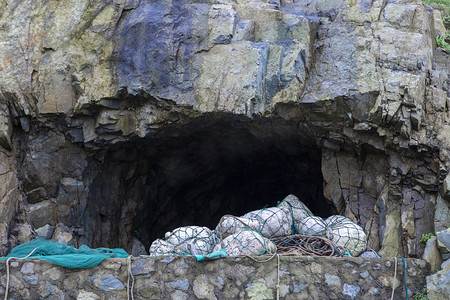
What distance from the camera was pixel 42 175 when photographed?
28.3 ft

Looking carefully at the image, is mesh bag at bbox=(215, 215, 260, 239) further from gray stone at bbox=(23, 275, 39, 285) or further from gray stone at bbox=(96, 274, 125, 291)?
gray stone at bbox=(23, 275, 39, 285)

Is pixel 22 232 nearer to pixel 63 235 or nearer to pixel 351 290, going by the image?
pixel 63 235

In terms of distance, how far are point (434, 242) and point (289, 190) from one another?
5327mm

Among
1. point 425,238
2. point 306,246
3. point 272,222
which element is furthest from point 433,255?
point 272,222

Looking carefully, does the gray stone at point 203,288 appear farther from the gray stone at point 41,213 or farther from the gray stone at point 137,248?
the gray stone at point 137,248

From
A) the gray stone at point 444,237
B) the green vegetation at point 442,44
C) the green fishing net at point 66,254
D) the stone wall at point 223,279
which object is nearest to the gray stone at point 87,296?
the stone wall at point 223,279

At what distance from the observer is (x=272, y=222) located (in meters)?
7.67

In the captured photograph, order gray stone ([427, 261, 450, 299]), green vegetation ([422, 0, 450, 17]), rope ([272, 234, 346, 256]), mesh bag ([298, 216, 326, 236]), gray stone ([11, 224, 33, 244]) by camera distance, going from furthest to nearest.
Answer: green vegetation ([422, 0, 450, 17]) < gray stone ([11, 224, 33, 244]) < mesh bag ([298, 216, 326, 236]) < rope ([272, 234, 346, 256]) < gray stone ([427, 261, 450, 299])

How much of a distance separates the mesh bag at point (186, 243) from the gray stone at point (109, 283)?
0.77 metres

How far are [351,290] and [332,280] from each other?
0.22 m

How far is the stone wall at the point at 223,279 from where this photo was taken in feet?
21.1

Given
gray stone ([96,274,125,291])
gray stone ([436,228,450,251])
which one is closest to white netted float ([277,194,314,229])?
gray stone ([436,228,450,251])

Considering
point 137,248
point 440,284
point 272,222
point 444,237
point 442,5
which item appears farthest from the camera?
point 442,5

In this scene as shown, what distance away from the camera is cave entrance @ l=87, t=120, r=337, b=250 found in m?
9.19
